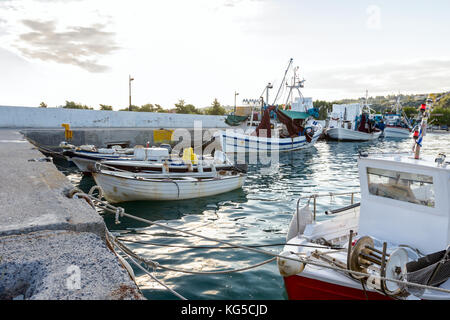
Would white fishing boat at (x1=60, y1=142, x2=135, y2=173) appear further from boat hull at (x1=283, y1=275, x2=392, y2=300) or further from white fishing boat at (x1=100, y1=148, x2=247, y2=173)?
boat hull at (x1=283, y1=275, x2=392, y2=300)

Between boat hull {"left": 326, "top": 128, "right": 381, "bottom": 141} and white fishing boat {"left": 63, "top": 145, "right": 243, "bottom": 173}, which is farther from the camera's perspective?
boat hull {"left": 326, "top": 128, "right": 381, "bottom": 141}

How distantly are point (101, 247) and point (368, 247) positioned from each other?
3592mm

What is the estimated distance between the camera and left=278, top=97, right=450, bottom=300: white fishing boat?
4172 millimetres

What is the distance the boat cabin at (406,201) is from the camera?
15.8ft

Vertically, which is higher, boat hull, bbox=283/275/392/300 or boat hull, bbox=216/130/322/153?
boat hull, bbox=216/130/322/153

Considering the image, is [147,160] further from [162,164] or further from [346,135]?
[346,135]

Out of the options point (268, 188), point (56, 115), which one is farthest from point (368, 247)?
point (56, 115)

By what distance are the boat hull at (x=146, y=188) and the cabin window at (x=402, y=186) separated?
8.15m

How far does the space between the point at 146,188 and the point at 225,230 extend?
4008 millimetres

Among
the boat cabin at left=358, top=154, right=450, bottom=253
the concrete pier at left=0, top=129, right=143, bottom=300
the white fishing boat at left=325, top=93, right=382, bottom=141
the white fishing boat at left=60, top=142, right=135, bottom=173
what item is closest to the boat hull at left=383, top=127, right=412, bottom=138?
the white fishing boat at left=325, top=93, right=382, bottom=141

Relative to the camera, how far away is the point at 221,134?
28125 mm

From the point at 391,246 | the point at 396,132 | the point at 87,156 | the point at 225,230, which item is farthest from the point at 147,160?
the point at 396,132

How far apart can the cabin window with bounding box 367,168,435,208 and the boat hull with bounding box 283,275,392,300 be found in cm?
177
